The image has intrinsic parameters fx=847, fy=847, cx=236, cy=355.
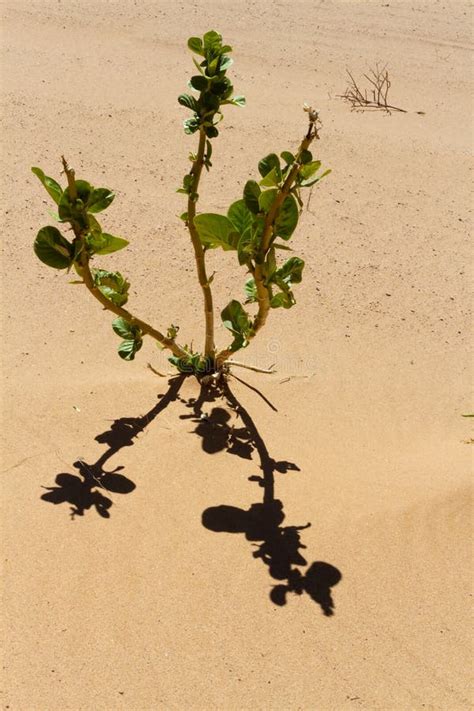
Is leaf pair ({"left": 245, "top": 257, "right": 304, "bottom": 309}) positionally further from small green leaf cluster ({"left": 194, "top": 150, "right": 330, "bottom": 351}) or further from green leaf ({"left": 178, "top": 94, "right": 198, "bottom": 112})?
green leaf ({"left": 178, "top": 94, "right": 198, "bottom": 112})

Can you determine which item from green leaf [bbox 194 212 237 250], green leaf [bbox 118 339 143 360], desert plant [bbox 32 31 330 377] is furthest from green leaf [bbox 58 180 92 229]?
green leaf [bbox 118 339 143 360]

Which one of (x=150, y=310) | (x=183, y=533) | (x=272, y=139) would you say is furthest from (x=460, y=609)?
(x=272, y=139)

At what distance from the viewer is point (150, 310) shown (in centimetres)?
431

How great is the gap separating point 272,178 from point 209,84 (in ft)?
1.58

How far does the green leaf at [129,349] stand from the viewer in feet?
10.9

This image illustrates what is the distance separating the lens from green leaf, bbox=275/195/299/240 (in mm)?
2766

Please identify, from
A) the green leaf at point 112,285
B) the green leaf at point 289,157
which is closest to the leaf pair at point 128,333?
the green leaf at point 112,285

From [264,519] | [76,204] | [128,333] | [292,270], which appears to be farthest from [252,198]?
[264,519]

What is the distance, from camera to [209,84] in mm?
2920

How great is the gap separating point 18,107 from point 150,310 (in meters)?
2.65

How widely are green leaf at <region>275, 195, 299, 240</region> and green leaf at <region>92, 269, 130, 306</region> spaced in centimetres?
71

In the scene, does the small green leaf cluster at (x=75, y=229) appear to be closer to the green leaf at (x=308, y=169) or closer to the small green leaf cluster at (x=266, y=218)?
the small green leaf cluster at (x=266, y=218)

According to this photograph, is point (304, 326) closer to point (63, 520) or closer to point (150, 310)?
point (150, 310)

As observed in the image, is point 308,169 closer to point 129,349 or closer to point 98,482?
point 129,349
